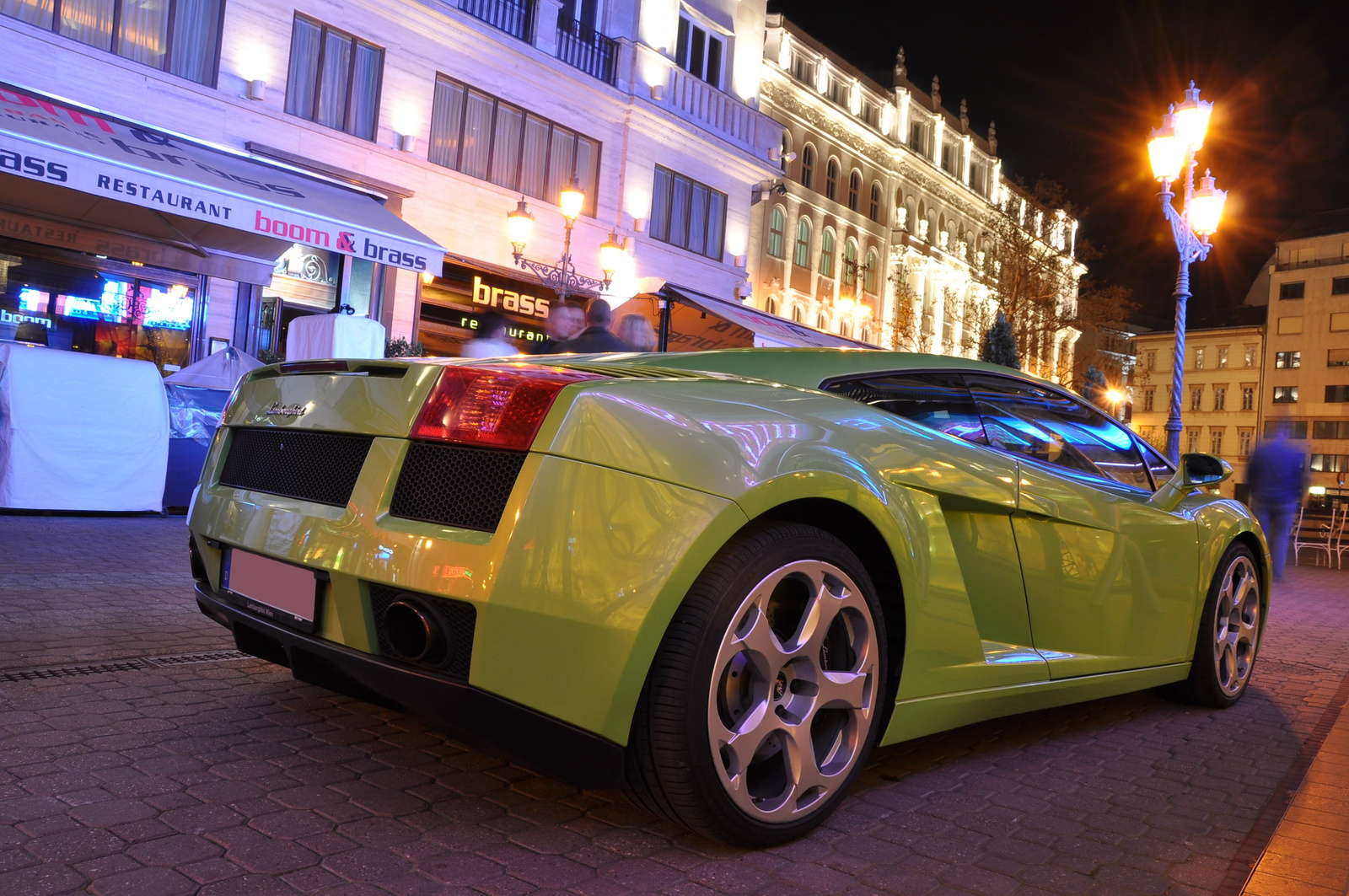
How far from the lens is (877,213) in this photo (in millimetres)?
39750

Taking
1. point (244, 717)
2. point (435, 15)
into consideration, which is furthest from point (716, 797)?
point (435, 15)

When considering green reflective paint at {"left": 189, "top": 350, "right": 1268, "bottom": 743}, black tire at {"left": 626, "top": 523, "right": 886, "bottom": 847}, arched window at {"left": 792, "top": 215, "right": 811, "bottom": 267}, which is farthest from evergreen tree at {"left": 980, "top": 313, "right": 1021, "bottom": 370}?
black tire at {"left": 626, "top": 523, "right": 886, "bottom": 847}

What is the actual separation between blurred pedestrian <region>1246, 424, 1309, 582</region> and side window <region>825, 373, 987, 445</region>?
373 inches

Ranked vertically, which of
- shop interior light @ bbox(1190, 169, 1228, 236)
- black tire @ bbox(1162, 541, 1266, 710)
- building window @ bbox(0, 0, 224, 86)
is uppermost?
building window @ bbox(0, 0, 224, 86)

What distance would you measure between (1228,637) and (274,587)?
12.9 feet

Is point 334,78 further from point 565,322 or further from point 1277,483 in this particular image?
point 1277,483

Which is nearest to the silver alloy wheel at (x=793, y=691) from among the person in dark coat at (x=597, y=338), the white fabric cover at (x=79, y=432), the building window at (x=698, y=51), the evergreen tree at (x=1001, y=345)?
the person in dark coat at (x=597, y=338)

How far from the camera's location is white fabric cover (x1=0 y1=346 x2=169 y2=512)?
811 cm

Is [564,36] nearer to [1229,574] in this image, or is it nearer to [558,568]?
[1229,574]

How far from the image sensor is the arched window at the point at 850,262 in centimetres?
3769

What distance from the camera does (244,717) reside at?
3127 millimetres

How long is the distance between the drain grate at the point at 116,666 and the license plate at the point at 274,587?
2.52 feet

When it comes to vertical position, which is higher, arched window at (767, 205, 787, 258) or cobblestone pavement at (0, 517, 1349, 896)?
arched window at (767, 205, 787, 258)

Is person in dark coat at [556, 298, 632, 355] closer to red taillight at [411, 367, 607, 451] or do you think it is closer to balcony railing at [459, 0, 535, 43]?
red taillight at [411, 367, 607, 451]
